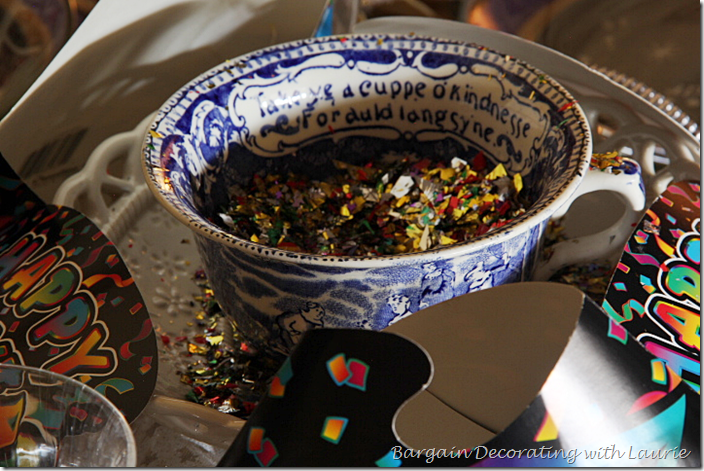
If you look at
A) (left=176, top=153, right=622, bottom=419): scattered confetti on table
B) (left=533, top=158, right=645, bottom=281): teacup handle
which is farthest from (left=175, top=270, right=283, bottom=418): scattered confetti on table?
(left=533, top=158, right=645, bottom=281): teacup handle

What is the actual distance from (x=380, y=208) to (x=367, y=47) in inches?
4.2

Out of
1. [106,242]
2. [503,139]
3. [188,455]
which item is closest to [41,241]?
[106,242]

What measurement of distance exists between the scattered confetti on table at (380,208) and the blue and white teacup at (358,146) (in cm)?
2

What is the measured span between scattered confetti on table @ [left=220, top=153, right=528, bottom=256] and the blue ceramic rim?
0.16 ft

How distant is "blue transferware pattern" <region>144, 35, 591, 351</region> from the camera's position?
0.28m

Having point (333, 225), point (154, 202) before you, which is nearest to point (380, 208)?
point (333, 225)

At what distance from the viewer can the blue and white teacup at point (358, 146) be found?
0.28 m

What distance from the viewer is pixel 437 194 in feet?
1.26

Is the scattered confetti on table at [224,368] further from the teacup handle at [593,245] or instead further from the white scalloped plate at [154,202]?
the teacup handle at [593,245]

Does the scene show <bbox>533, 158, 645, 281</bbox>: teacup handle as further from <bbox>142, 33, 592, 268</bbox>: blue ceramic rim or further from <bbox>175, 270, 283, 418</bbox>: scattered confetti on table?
<bbox>175, 270, 283, 418</bbox>: scattered confetti on table

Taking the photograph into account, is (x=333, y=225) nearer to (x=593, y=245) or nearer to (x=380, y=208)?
(x=380, y=208)

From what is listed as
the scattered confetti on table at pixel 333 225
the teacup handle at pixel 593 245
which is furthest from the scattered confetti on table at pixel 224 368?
the teacup handle at pixel 593 245

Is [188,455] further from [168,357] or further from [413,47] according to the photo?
[413,47]

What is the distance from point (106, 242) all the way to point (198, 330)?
7cm
